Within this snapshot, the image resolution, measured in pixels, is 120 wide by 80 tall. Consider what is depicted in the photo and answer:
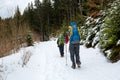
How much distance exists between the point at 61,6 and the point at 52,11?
1026cm

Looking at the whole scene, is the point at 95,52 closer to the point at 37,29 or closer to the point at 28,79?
the point at 28,79

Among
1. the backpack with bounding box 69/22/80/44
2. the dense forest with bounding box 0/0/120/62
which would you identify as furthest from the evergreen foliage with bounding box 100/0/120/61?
the backpack with bounding box 69/22/80/44

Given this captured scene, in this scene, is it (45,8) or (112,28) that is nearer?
(112,28)

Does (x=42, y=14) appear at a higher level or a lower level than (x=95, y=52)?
lower

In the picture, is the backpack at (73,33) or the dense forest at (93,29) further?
the dense forest at (93,29)

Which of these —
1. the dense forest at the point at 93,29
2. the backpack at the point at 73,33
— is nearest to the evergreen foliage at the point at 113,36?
the dense forest at the point at 93,29

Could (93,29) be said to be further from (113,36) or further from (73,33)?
(73,33)

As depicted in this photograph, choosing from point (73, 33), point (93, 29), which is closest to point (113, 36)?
point (73, 33)

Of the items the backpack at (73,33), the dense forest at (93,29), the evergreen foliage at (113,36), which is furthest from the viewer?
the dense forest at (93,29)

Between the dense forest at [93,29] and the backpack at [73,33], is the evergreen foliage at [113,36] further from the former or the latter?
the backpack at [73,33]

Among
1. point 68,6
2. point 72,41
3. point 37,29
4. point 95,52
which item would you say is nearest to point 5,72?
point 72,41

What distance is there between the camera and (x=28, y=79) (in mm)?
9219

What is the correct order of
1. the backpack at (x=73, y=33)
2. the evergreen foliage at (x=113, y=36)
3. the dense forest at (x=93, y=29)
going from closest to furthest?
the evergreen foliage at (x=113, y=36) < the backpack at (x=73, y=33) < the dense forest at (x=93, y=29)

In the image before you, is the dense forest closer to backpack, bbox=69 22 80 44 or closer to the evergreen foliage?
the evergreen foliage
